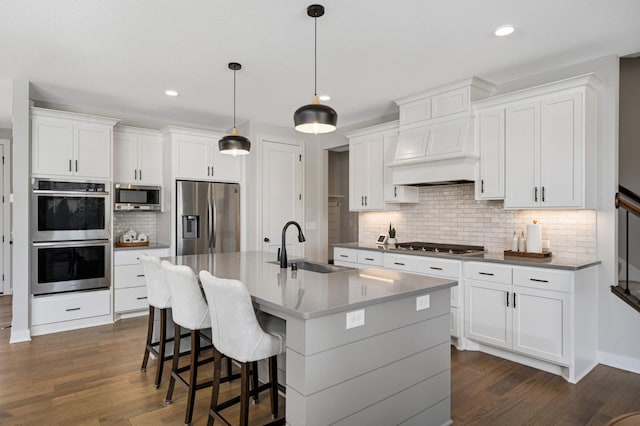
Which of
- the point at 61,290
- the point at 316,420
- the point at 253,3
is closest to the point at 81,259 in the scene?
the point at 61,290

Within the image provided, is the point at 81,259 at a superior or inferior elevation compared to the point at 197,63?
inferior

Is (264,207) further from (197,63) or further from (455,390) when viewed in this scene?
(455,390)

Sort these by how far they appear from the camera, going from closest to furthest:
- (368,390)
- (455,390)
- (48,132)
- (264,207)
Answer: (368,390) → (455,390) → (48,132) → (264,207)

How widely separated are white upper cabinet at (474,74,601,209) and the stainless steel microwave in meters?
4.17

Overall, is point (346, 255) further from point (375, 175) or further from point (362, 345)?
point (362, 345)

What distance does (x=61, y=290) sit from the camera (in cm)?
434

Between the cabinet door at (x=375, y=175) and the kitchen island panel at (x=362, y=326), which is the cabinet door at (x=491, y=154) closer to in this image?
the cabinet door at (x=375, y=175)

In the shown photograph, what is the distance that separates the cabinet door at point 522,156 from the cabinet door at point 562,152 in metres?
0.05

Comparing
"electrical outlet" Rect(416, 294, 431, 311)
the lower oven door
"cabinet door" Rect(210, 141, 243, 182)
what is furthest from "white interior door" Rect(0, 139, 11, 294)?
"electrical outlet" Rect(416, 294, 431, 311)

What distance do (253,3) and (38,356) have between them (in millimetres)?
3644

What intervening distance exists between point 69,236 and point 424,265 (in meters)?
4.01

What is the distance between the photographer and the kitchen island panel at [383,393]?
1.79 meters

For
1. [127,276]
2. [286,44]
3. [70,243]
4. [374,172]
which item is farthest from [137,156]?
[374,172]

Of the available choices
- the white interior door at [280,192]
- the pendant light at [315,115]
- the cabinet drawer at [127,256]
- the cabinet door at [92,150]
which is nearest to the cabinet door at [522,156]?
the pendant light at [315,115]
